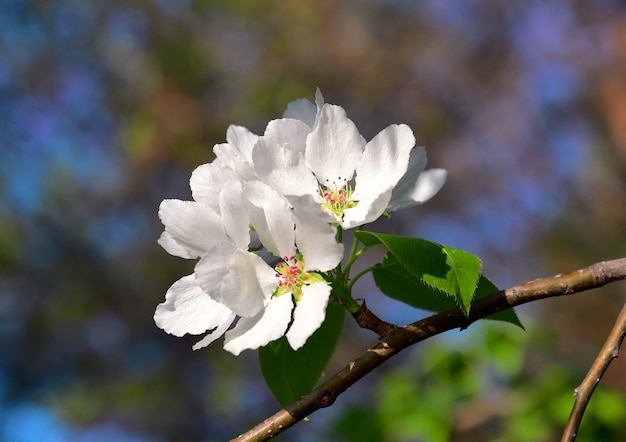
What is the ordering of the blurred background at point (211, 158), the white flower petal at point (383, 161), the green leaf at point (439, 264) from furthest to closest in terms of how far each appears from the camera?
the blurred background at point (211, 158)
the white flower petal at point (383, 161)
the green leaf at point (439, 264)

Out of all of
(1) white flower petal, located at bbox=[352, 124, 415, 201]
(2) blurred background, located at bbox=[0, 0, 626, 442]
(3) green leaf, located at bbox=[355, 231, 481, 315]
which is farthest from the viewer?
(2) blurred background, located at bbox=[0, 0, 626, 442]

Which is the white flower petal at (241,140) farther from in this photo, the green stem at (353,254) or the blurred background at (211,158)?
the blurred background at (211,158)

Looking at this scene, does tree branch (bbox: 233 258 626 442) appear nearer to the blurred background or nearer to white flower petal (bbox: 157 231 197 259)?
white flower petal (bbox: 157 231 197 259)

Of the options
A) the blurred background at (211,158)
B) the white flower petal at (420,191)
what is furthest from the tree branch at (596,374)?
the blurred background at (211,158)

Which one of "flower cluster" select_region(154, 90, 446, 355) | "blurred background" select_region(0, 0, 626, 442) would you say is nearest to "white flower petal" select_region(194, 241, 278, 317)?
"flower cluster" select_region(154, 90, 446, 355)

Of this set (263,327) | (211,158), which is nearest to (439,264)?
(263,327)
